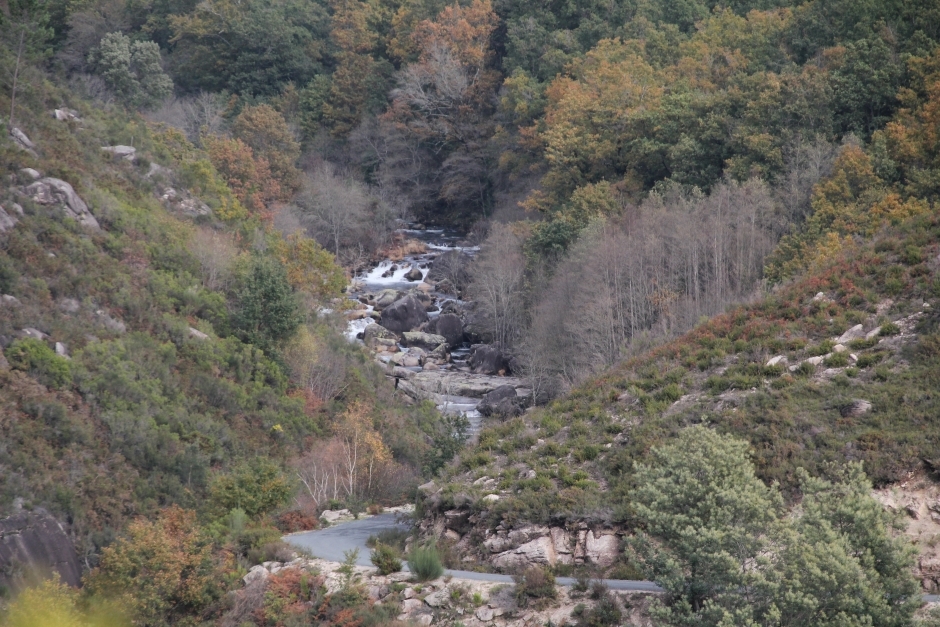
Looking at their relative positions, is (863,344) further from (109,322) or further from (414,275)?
(414,275)

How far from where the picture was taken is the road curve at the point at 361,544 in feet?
64.1

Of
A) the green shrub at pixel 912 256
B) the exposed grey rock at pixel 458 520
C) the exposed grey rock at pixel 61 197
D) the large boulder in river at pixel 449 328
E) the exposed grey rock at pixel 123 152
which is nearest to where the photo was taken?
the exposed grey rock at pixel 458 520

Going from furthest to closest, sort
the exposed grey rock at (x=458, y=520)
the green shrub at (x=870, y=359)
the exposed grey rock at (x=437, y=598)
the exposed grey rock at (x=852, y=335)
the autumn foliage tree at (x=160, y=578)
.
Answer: the exposed grey rock at (x=852, y=335) < the green shrub at (x=870, y=359) < the exposed grey rock at (x=458, y=520) < the autumn foliage tree at (x=160, y=578) < the exposed grey rock at (x=437, y=598)

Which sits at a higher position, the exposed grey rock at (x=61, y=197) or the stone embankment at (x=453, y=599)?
the exposed grey rock at (x=61, y=197)

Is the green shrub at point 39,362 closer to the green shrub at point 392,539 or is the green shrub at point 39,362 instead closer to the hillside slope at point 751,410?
the green shrub at point 392,539

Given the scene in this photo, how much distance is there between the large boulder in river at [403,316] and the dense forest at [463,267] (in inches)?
160

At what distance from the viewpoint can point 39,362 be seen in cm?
3309

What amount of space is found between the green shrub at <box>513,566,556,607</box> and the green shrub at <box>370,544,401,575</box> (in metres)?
3.23

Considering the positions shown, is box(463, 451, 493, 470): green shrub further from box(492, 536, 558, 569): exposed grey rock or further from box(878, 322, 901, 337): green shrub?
box(878, 322, 901, 337): green shrub

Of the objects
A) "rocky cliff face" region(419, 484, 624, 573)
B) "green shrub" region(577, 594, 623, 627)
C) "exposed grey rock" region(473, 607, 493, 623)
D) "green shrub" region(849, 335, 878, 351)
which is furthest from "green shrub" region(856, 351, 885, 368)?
"exposed grey rock" region(473, 607, 493, 623)

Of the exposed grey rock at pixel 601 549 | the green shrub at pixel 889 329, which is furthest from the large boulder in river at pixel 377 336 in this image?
the exposed grey rock at pixel 601 549

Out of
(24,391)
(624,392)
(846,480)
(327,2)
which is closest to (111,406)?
(24,391)

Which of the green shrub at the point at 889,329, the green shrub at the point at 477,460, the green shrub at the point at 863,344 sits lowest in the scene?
the green shrub at the point at 477,460

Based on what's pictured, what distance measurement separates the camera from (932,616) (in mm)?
15016
